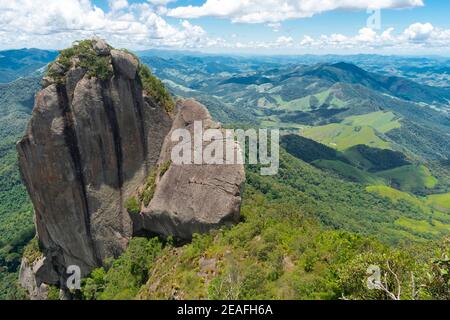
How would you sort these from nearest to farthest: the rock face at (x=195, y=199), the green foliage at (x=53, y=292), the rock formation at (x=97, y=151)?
1. the rock face at (x=195, y=199)
2. the rock formation at (x=97, y=151)
3. the green foliage at (x=53, y=292)

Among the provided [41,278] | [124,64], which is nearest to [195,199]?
[124,64]

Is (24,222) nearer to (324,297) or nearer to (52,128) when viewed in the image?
(52,128)

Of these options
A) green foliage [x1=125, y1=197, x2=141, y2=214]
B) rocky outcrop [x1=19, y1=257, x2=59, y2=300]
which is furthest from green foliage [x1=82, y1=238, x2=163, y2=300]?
rocky outcrop [x1=19, y1=257, x2=59, y2=300]

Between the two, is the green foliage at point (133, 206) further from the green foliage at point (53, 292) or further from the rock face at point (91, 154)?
the green foliage at point (53, 292)

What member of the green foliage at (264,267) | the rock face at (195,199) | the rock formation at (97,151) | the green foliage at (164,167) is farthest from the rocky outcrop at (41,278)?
the green foliage at (164,167)

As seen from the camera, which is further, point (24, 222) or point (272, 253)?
point (24, 222)

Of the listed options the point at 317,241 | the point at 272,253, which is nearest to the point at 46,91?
the point at 272,253
